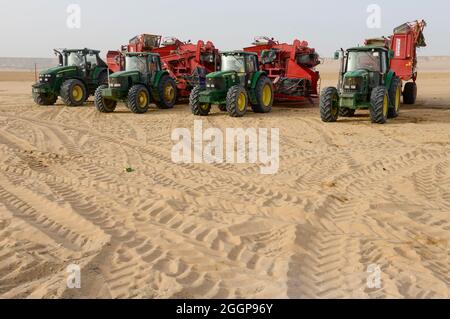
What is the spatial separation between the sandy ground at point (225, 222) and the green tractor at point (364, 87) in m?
2.39

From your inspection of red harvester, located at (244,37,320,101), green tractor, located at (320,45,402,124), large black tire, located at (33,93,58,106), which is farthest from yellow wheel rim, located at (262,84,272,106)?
large black tire, located at (33,93,58,106)

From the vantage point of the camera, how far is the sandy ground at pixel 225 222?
11.8ft

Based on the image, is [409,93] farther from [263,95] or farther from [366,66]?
[263,95]

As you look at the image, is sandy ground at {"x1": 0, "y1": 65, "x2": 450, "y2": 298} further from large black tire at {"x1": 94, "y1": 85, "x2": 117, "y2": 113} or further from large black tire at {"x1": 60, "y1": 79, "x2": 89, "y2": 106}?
large black tire at {"x1": 60, "y1": 79, "x2": 89, "y2": 106}

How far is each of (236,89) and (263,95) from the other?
159 centimetres

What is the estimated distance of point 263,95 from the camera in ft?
47.1

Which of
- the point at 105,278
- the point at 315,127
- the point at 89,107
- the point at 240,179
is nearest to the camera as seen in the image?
the point at 105,278

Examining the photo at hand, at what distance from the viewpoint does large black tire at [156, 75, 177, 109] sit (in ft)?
48.8

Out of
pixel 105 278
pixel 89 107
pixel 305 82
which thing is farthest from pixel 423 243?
pixel 89 107

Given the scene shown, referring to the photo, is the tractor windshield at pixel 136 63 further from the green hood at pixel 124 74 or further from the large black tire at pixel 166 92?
the large black tire at pixel 166 92

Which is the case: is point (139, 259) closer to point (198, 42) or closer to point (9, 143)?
point (9, 143)
